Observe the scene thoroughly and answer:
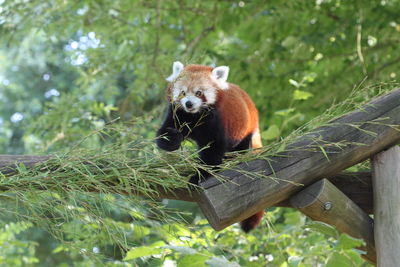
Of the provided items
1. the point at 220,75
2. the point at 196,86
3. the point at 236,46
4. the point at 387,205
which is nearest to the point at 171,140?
the point at 196,86

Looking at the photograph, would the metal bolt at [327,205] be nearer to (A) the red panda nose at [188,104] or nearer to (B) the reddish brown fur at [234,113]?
(B) the reddish brown fur at [234,113]

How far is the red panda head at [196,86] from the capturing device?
2.19 meters

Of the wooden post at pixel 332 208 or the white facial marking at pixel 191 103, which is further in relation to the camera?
the white facial marking at pixel 191 103

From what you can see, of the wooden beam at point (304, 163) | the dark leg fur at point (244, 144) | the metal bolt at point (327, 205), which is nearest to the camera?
the wooden beam at point (304, 163)

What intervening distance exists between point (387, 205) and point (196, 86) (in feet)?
2.94

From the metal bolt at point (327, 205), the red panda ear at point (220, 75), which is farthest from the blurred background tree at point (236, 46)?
the metal bolt at point (327, 205)

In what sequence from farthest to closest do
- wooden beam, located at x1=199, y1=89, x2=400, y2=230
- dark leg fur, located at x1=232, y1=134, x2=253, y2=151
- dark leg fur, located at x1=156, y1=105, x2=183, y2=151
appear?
dark leg fur, located at x1=232, y1=134, x2=253, y2=151 → dark leg fur, located at x1=156, y1=105, x2=183, y2=151 → wooden beam, located at x1=199, y1=89, x2=400, y2=230

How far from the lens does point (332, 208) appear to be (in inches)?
75.2

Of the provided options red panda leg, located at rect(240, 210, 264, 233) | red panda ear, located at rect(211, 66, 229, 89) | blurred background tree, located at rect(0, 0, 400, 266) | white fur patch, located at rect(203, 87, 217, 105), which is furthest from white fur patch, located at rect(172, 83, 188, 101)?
blurred background tree, located at rect(0, 0, 400, 266)

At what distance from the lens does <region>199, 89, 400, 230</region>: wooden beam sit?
1788mm

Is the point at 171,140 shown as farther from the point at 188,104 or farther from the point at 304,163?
the point at 304,163

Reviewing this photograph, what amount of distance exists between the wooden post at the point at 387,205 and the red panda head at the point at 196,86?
726 millimetres

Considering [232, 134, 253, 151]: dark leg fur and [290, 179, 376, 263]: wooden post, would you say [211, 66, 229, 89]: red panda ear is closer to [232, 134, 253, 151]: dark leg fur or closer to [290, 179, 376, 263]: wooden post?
[232, 134, 253, 151]: dark leg fur

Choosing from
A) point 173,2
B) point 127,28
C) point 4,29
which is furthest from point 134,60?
point 4,29
